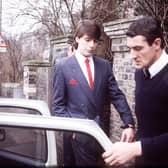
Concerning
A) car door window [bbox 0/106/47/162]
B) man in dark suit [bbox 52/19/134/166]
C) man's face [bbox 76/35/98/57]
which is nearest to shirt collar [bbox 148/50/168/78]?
car door window [bbox 0/106/47/162]

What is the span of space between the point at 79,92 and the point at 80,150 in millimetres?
1021

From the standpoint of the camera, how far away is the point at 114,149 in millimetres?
2186

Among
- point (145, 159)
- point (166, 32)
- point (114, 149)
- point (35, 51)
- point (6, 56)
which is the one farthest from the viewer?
point (6, 56)

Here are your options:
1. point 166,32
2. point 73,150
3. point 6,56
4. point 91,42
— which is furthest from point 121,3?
point 6,56

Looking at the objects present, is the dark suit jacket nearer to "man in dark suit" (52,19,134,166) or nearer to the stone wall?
"man in dark suit" (52,19,134,166)

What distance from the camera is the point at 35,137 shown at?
262 cm

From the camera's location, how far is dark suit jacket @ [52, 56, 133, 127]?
371cm

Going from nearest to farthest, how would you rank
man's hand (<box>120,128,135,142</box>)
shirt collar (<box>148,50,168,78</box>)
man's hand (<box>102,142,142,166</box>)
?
1. man's hand (<box>102,142,142,166</box>)
2. shirt collar (<box>148,50,168,78</box>)
3. man's hand (<box>120,128,135,142</box>)

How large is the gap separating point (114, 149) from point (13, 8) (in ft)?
53.8

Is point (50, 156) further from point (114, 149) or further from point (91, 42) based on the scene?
point (91, 42)

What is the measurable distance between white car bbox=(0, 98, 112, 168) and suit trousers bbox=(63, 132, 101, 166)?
0.04m

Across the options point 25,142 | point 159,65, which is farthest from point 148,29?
point 25,142

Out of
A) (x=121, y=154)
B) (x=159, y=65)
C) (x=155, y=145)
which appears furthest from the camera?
(x=159, y=65)

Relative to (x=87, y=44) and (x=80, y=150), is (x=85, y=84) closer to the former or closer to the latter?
(x=87, y=44)
